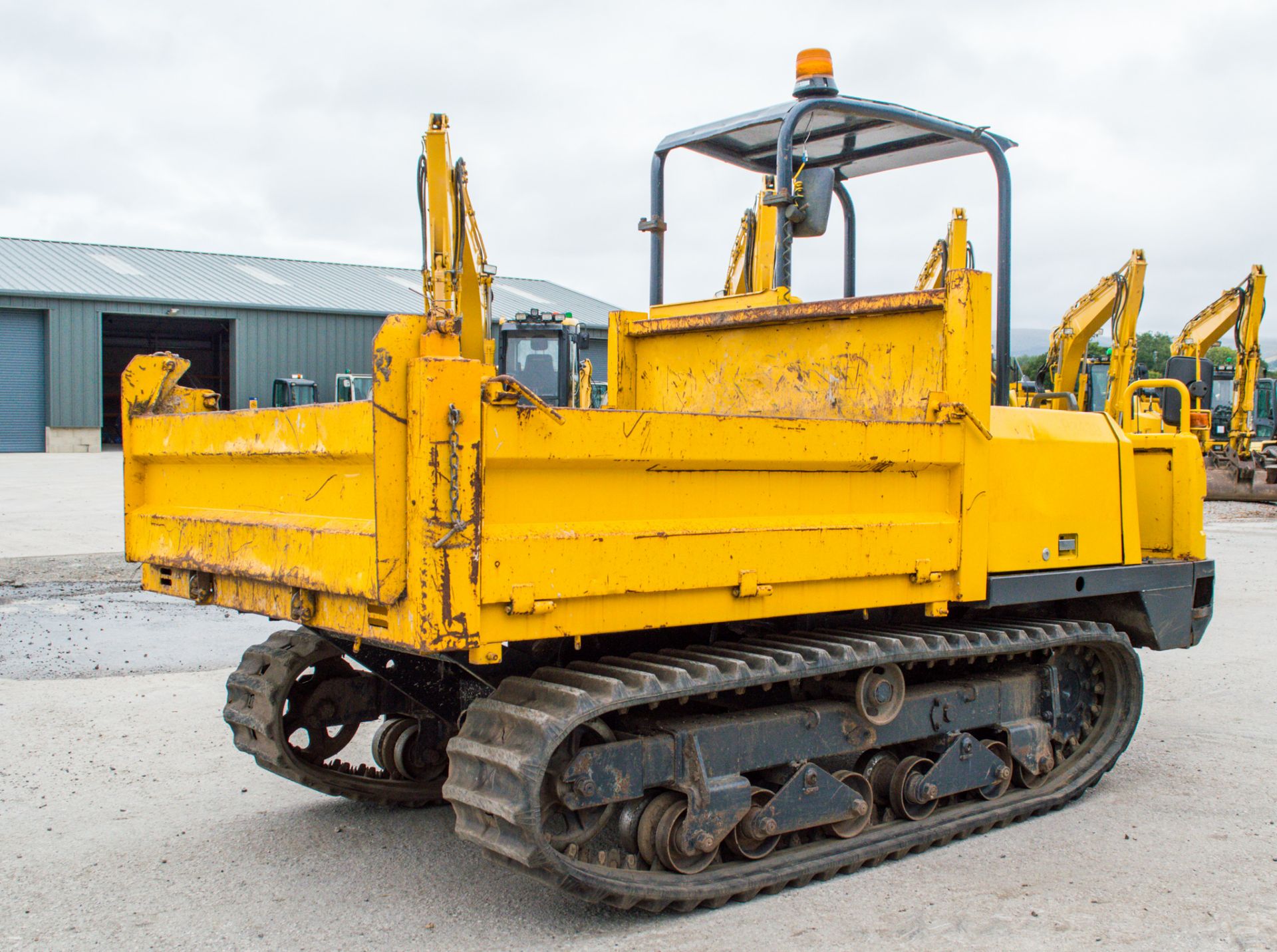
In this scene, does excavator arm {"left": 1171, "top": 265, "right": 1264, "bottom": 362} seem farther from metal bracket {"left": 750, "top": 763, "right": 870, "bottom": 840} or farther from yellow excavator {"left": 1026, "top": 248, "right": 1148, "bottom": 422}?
metal bracket {"left": 750, "top": 763, "right": 870, "bottom": 840}

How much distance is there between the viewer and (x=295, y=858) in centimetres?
427

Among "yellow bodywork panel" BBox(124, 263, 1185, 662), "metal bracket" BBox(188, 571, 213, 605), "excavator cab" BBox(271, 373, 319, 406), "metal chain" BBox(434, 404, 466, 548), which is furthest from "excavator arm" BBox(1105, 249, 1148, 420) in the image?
"metal chain" BBox(434, 404, 466, 548)

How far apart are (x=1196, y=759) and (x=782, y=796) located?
8.62 ft

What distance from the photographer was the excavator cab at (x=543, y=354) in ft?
50.4

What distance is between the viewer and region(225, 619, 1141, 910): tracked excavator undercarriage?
3525 mm

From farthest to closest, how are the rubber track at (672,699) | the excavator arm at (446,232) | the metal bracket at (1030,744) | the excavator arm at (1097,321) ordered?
1. the excavator arm at (1097,321)
2. the metal bracket at (1030,744)
3. the excavator arm at (446,232)
4. the rubber track at (672,699)

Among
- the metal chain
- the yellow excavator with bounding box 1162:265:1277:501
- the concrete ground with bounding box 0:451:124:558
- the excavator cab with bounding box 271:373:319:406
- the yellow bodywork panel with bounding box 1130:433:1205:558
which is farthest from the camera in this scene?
the excavator cab with bounding box 271:373:319:406

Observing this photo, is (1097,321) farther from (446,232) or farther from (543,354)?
(446,232)

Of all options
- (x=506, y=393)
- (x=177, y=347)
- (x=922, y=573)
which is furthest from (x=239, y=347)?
(x=506, y=393)

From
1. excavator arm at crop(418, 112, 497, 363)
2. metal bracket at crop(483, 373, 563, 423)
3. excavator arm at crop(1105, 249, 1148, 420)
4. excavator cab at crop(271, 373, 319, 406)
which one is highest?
excavator arm at crop(1105, 249, 1148, 420)

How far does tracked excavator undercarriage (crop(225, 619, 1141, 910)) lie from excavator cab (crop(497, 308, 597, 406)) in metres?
10.3

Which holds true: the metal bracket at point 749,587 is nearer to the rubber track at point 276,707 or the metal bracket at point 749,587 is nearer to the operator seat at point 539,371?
the rubber track at point 276,707

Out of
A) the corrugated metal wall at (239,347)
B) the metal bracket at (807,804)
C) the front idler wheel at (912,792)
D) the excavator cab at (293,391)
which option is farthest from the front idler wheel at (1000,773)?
the corrugated metal wall at (239,347)

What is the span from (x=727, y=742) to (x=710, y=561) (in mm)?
675
